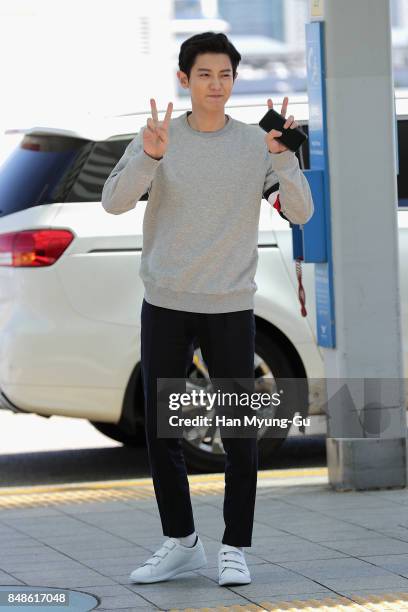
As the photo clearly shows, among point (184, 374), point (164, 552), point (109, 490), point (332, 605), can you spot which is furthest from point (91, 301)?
point (332, 605)

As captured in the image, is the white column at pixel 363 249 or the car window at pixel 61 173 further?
the car window at pixel 61 173

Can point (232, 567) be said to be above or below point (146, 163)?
below

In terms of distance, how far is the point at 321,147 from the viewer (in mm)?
6473

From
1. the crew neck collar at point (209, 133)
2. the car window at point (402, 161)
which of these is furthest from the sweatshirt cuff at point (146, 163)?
the car window at point (402, 161)

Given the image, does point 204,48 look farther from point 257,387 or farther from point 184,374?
point 257,387

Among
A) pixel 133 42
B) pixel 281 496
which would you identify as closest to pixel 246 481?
pixel 281 496

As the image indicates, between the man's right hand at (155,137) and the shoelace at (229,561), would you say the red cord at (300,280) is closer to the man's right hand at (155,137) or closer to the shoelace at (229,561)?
the man's right hand at (155,137)

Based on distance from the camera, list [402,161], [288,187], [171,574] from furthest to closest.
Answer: [402,161]
[171,574]
[288,187]

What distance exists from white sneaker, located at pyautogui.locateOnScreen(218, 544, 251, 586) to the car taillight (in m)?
2.51

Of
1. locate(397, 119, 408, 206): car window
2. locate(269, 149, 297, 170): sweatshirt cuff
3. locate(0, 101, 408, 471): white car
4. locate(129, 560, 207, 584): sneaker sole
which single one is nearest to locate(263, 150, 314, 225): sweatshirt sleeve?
locate(269, 149, 297, 170): sweatshirt cuff

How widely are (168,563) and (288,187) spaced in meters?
1.36

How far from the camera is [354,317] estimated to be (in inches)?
256

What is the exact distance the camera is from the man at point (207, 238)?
4.84m

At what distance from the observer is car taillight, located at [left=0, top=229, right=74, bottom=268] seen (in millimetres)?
7172
